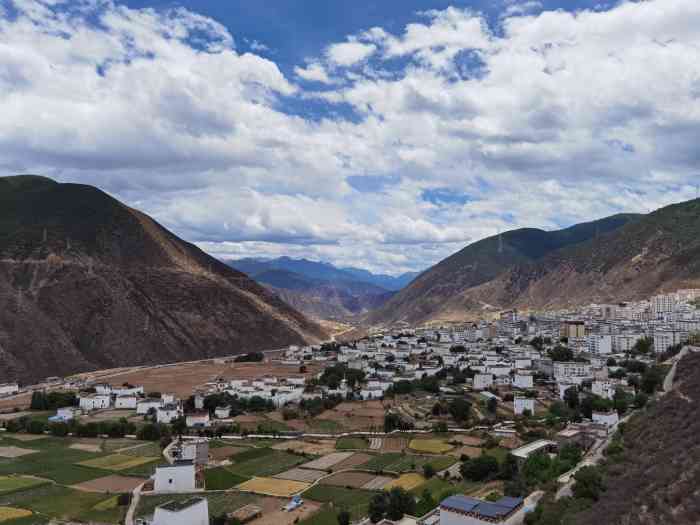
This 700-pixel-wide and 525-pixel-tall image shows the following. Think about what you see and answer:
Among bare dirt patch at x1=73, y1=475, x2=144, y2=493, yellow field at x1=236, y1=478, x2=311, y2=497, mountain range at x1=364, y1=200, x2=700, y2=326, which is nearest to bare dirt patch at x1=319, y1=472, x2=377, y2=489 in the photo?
yellow field at x1=236, y1=478, x2=311, y2=497

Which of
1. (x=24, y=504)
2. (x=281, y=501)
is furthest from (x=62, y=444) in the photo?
(x=281, y=501)

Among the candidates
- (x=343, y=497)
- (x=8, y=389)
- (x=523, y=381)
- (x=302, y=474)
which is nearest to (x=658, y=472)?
(x=343, y=497)

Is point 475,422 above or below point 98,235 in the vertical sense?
below

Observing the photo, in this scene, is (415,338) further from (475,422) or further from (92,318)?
(475,422)

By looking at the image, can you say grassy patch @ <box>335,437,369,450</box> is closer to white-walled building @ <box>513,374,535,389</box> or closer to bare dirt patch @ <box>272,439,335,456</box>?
bare dirt patch @ <box>272,439,335,456</box>

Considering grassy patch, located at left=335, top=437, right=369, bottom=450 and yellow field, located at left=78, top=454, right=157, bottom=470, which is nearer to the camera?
yellow field, located at left=78, top=454, right=157, bottom=470

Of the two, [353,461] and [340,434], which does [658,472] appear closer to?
[353,461]
